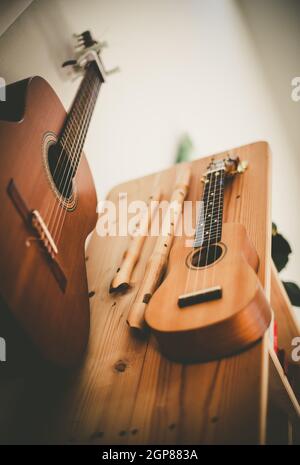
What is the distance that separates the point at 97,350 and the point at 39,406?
0.17 metres

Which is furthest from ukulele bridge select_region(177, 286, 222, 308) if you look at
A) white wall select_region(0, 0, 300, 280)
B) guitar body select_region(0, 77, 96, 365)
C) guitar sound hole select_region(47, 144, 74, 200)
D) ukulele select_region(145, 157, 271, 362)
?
white wall select_region(0, 0, 300, 280)

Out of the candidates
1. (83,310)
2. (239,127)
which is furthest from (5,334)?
(239,127)

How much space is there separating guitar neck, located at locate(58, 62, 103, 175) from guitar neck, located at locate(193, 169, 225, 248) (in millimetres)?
390

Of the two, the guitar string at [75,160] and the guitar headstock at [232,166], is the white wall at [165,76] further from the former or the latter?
the guitar headstock at [232,166]

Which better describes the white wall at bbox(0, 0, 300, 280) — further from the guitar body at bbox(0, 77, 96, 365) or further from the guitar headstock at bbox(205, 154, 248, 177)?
the guitar headstock at bbox(205, 154, 248, 177)

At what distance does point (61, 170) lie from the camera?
0.81 m

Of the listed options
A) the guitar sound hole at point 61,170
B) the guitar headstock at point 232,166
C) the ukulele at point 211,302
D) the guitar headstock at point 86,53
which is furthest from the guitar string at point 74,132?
the guitar headstock at point 232,166

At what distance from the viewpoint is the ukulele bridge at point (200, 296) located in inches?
24.2

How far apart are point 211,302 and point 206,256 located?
0.50ft

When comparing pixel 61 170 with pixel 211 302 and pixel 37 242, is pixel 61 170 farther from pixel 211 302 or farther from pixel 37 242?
pixel 211 302

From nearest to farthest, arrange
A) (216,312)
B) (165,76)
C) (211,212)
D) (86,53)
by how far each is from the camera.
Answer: (216,312), (211,212), (86,53), (165,76)

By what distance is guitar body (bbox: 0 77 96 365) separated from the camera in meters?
0.56

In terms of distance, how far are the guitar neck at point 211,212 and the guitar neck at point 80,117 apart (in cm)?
39

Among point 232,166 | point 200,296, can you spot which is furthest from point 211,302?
point 232,166
